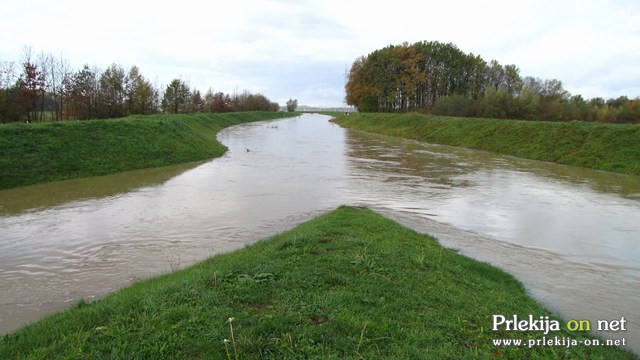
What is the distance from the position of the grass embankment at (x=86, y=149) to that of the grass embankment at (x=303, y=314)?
13587 millimetres

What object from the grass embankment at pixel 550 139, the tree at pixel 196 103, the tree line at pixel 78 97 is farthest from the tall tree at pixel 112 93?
the grass embankment at pixel 550 139

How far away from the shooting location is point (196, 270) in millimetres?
6762

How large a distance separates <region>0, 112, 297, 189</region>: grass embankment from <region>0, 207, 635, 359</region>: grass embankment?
1359cm

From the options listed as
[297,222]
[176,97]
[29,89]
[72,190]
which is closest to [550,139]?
[297,222]

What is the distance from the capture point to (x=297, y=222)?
11.7 metres

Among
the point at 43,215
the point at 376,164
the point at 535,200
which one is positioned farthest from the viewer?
the point at 376,164

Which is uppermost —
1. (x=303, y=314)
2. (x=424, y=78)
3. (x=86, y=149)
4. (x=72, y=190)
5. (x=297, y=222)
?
(x=424, y=78)

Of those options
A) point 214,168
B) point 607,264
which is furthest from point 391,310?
point 214,168

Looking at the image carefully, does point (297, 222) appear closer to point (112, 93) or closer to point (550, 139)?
point (550, 139)

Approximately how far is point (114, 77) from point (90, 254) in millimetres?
39903

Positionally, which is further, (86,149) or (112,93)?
(112,93)

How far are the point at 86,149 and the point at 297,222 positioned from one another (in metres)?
13.7

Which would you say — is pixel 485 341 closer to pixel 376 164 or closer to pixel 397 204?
pixel 397 204

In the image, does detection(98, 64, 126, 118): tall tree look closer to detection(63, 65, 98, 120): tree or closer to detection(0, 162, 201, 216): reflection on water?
detection(63, 65, 98, 120): tree
